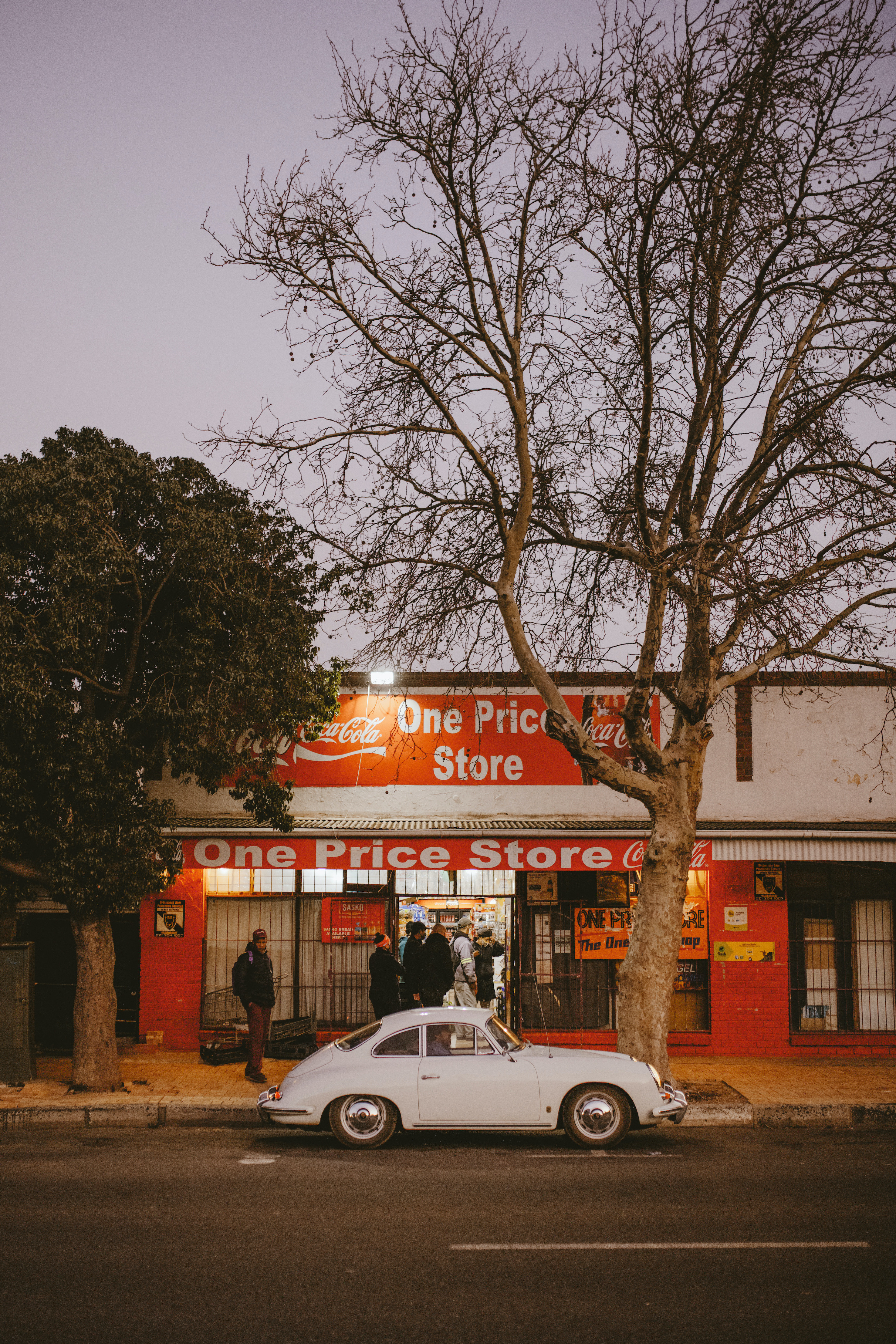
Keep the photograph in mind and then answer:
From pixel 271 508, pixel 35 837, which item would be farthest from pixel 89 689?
pixel 271 508

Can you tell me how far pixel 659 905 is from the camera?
11289 millimetres

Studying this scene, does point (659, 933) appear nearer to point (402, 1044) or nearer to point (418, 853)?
point (402, 1044)

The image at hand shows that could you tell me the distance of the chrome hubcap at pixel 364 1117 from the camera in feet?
30.1

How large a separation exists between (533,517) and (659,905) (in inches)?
186

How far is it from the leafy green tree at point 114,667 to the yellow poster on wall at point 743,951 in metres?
6.55

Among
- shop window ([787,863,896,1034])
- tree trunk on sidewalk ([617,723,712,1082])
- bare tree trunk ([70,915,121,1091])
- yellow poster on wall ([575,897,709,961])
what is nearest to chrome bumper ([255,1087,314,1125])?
bare tree trunk ([70,915,121,1091])

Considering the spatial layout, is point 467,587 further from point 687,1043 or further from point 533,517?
point 687,1043

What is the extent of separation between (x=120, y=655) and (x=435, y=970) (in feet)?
18.0

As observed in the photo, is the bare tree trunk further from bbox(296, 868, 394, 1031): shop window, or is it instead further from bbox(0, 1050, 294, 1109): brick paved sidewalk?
bbox(296, 868, 394, 1031): shop window

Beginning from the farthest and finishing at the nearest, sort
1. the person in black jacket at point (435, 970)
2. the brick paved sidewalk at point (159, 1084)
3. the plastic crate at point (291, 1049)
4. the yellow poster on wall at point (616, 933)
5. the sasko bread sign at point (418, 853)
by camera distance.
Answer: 1. the yellow poster on wall at point (616, 933)
2. the sasko bread sign at point (418, 853)
3. the plastic crate at point (291, 1049)
4. the person in black jacket at point (435, 970)
5. the brick paved sidewalk at point (159, 1084)

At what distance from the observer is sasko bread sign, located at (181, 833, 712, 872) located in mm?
13781

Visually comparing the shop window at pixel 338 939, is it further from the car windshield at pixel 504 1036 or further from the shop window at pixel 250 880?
the car windshield at pixel 504 1036

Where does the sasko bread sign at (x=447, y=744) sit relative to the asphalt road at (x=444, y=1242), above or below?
above

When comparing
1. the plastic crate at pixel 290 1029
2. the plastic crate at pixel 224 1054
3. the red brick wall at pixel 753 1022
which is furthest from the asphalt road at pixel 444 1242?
the red brick wall at pixel 753 1022
